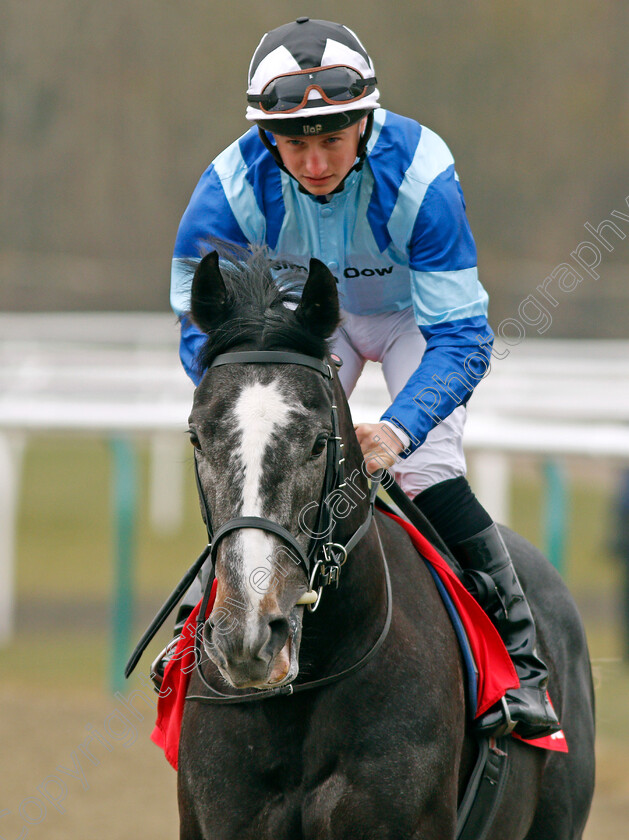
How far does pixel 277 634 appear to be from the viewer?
252 cm

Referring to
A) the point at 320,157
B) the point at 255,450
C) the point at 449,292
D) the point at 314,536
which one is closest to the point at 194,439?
the point at 255,450

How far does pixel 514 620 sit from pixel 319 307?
4.31 feet

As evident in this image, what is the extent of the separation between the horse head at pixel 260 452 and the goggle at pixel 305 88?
1.77 feet

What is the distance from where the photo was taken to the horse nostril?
8.18 ft

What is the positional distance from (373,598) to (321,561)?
1.07ft

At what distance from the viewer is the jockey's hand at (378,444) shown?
312 cm

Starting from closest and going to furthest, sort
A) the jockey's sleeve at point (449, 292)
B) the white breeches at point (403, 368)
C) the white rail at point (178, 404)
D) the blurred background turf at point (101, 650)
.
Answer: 1. the jockey's sleeve at point (449, 292)
2. the white breeches at point (403, 368)
3. the blurred background turf at point (101, 650)
4. the white rail at point (178, 404)

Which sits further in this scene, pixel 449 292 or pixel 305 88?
pixel 449 292

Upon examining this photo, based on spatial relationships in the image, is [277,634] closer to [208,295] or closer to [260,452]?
[260,452]

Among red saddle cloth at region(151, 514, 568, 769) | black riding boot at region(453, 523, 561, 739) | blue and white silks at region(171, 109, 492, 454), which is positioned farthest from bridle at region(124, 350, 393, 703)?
black riding boot at region(453, 523, 561, 739)

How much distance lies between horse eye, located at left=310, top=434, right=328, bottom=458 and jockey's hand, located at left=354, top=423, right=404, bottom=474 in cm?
43

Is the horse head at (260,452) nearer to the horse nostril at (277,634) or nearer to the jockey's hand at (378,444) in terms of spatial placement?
the horse nostril at (277,634)

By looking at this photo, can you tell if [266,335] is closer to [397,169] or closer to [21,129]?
[397,169]

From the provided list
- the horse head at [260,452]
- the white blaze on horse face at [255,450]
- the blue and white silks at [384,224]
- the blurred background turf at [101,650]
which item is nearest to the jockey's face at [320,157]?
the blue and white silks at [384,224]
